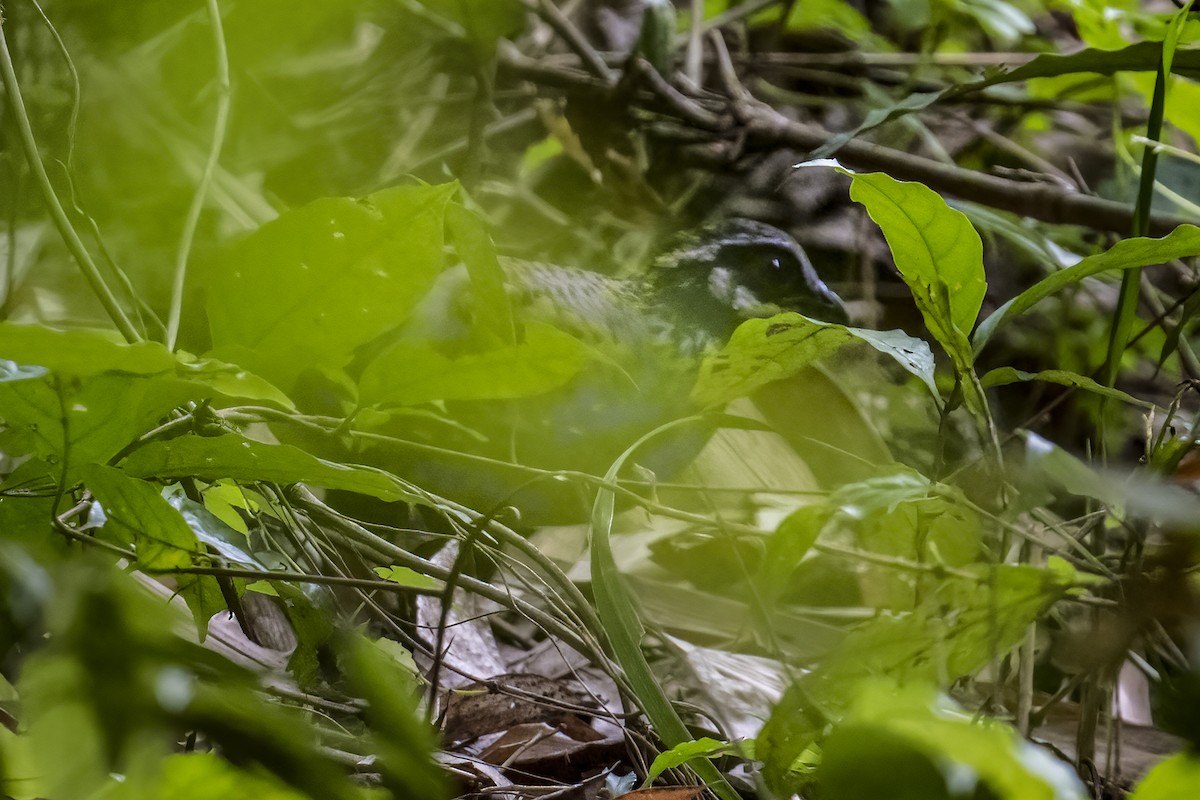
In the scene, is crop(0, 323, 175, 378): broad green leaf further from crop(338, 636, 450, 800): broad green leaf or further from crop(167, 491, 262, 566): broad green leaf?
crop(338, 636, 450, 800): broad green leaf

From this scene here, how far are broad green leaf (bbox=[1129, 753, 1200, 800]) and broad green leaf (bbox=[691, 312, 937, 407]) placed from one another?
0.83 ft

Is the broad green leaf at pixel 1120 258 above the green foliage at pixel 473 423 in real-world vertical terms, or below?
above

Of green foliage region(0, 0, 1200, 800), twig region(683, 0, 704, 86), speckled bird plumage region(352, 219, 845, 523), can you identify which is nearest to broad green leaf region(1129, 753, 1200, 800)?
green foliage region(0, 0, 1200, 800)

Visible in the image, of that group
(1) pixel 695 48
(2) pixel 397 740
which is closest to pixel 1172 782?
(2) pixel 397 740

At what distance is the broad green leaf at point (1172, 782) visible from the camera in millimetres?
240

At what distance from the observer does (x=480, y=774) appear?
23.4 inches

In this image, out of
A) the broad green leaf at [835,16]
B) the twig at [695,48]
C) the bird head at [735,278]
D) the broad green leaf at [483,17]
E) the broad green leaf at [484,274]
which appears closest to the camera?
the broad green leaf at [484,274]

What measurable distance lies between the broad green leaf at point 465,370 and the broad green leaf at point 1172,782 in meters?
0.33

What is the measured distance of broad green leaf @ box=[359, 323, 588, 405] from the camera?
49 centimetres

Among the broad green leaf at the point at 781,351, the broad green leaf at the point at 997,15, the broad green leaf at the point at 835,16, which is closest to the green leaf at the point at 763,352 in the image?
the broad green leaf at the point at 781,351

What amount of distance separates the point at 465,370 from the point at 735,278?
91 cm

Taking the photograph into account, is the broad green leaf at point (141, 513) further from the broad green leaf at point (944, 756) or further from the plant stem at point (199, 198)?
the broad green leaf at point (944, 756)

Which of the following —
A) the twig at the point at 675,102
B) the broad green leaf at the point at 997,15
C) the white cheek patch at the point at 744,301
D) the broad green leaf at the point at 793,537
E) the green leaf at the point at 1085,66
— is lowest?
the white cheek patch at the point at 744,301

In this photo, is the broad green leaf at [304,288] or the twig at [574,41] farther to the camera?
the twig at [574,41]
